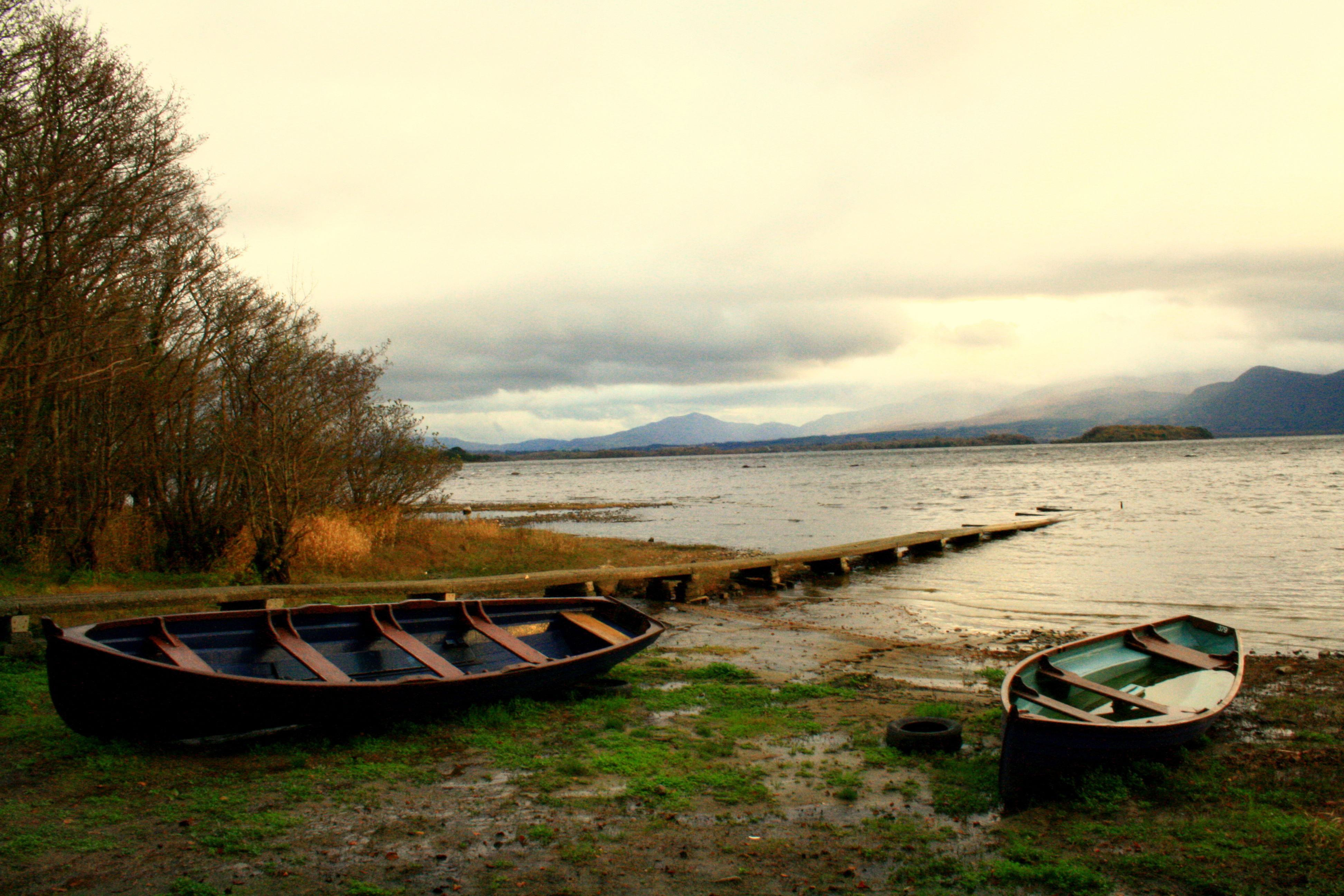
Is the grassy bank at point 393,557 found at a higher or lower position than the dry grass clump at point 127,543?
lower

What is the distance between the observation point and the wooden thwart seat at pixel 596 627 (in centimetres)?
1005

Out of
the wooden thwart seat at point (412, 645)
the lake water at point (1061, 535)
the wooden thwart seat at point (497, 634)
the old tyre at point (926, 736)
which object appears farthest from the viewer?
the lake water at point (1061, 535)

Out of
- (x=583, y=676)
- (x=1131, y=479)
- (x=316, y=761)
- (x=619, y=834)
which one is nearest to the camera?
(x=619, y=834)

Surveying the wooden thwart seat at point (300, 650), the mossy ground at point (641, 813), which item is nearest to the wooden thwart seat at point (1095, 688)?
the mossy ground at point (641, 813)

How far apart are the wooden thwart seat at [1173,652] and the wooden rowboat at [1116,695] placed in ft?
0.05

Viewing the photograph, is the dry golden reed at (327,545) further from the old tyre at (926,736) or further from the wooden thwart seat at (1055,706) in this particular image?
the wooden thwart seat at (1055,706)

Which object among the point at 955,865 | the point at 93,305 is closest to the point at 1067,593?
the point at 955,865

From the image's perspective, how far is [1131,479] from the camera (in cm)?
6303

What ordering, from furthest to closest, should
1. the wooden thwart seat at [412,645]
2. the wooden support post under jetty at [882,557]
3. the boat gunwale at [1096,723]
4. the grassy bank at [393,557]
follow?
the wooden support post under jetty at [882,557] → the grassy bank at [393,557] → the wooden thwart seat at [412,645] → the boat gunwale at [1096,723]

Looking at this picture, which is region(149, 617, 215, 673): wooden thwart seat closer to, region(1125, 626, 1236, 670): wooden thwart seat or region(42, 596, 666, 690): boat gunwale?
region(42, 596, 666, 690): boat gunwale

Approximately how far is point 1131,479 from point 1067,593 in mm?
51522

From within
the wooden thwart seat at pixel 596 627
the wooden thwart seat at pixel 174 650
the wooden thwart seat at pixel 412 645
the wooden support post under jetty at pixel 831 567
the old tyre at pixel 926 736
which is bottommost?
the wooden support post under jetty at pixel 831 567

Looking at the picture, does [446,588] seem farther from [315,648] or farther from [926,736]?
[926,736]

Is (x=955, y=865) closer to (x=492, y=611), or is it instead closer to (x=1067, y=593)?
(x=492, y=611)
